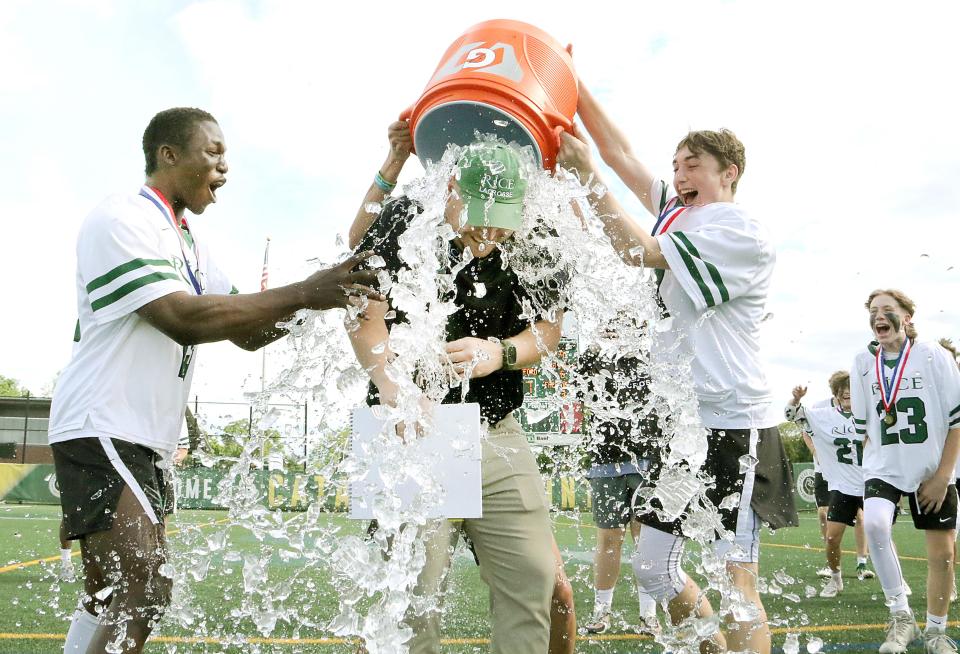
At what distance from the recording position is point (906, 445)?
511 centimetres

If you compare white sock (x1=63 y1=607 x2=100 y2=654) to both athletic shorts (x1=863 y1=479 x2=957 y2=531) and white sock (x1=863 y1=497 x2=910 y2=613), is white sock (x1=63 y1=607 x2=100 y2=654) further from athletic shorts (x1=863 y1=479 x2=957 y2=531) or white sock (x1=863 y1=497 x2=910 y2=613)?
athletic shorts (x1=863 y1=479 x2=957 y2=531)

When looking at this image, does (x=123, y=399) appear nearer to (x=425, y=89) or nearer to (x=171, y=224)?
(x=171, y=224)

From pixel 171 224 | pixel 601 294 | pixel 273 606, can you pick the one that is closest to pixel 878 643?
pixel 601 294

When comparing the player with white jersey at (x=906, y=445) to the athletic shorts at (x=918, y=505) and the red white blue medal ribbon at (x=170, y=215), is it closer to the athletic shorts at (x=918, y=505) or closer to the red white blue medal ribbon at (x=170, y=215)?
the athletic shorts at (x=918, y=505)

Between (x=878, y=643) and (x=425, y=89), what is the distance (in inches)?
166

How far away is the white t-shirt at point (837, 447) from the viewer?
717 cm

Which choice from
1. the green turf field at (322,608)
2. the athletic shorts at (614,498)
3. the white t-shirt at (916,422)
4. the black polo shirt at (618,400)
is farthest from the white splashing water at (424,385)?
the white t-shirt at (916,422)

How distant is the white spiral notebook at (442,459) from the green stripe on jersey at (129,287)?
808mm

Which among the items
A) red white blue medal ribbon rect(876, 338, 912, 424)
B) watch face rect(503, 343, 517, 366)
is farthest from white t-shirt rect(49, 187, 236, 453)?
red white blue medal ribbon rect(876, 338, 912, 424)

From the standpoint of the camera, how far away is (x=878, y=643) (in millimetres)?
4641

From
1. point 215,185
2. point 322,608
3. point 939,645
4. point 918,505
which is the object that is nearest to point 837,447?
point 918,505

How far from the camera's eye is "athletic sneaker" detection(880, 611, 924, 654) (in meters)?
4.35

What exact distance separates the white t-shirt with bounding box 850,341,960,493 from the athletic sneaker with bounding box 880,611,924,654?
827 millimetres

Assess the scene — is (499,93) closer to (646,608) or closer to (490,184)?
(490,184)
